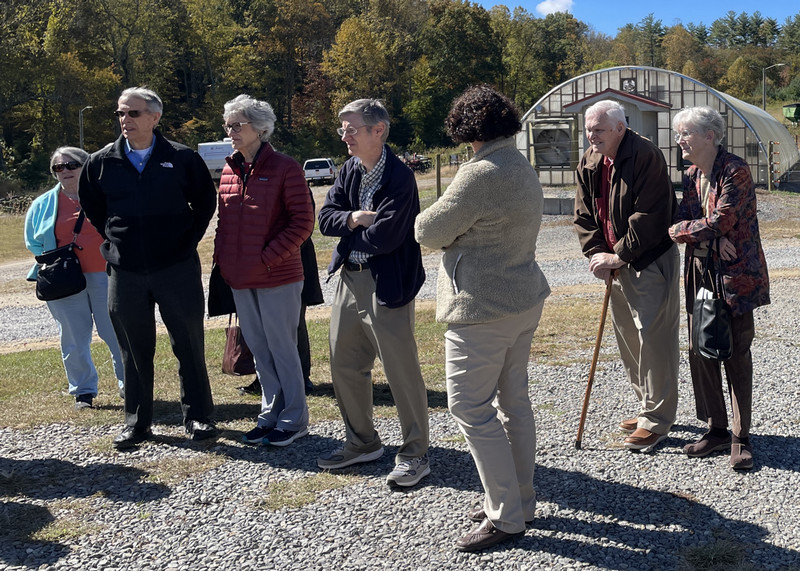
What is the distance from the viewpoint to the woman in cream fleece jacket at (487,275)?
152 inches

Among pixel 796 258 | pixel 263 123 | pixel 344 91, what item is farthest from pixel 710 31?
pixel 263 123

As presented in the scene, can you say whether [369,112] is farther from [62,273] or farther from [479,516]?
[62,273]

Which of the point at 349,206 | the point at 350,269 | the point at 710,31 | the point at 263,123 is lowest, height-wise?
the point at 350,269

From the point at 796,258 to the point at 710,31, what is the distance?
148 meters

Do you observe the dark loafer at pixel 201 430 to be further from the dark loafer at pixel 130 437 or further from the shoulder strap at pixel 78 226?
the shoulder strap at pixel 78 226

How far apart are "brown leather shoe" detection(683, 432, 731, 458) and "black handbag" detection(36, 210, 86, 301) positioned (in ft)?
15.2

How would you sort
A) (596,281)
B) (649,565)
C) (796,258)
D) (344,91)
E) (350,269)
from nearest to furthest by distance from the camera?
(649,565), (350,269), (596,281), (796,258), (344,91)

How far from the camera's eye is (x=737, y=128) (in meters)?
31.4

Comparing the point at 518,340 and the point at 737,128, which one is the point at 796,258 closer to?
the point at 518,340

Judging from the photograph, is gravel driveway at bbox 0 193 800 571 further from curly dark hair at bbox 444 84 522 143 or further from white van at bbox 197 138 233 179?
white van at bbox 197 138 233 179

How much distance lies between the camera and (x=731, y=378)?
4953 mm

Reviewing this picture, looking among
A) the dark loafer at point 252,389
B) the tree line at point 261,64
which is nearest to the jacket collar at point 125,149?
the dark loafer at point 252,389

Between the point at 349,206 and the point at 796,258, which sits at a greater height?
the point at 349,206

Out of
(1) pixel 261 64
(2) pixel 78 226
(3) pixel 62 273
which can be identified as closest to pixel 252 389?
(3) pixel 62 273
